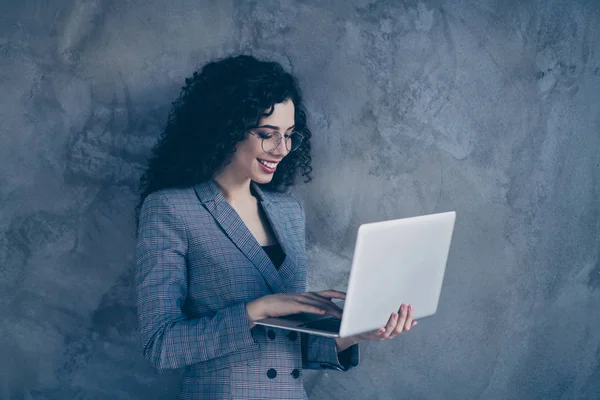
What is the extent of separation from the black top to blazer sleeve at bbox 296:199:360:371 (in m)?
0.25

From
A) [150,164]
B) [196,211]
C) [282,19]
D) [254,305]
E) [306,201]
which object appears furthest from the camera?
[306,201]

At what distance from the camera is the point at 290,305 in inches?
60.5

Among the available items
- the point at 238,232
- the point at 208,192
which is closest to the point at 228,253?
the point at 238,232

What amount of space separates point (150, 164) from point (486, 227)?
124 cm

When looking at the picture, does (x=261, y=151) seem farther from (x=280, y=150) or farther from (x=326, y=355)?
(x=326, y=355)

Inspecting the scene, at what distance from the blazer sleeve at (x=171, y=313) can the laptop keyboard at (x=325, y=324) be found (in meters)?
0.16

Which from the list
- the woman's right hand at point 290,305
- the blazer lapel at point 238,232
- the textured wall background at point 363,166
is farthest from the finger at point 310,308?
the textured wall background at point 363,166

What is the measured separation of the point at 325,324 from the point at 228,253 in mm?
357

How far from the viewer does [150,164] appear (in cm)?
199

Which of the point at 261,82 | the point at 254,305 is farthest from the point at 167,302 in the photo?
the point at 261,82

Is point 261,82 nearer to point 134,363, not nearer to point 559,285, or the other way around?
point 134,363

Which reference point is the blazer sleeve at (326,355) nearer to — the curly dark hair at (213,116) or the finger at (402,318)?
the finger at (402,318)

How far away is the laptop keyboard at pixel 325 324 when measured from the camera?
149cm

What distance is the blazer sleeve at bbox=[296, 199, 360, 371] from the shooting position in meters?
1.84
